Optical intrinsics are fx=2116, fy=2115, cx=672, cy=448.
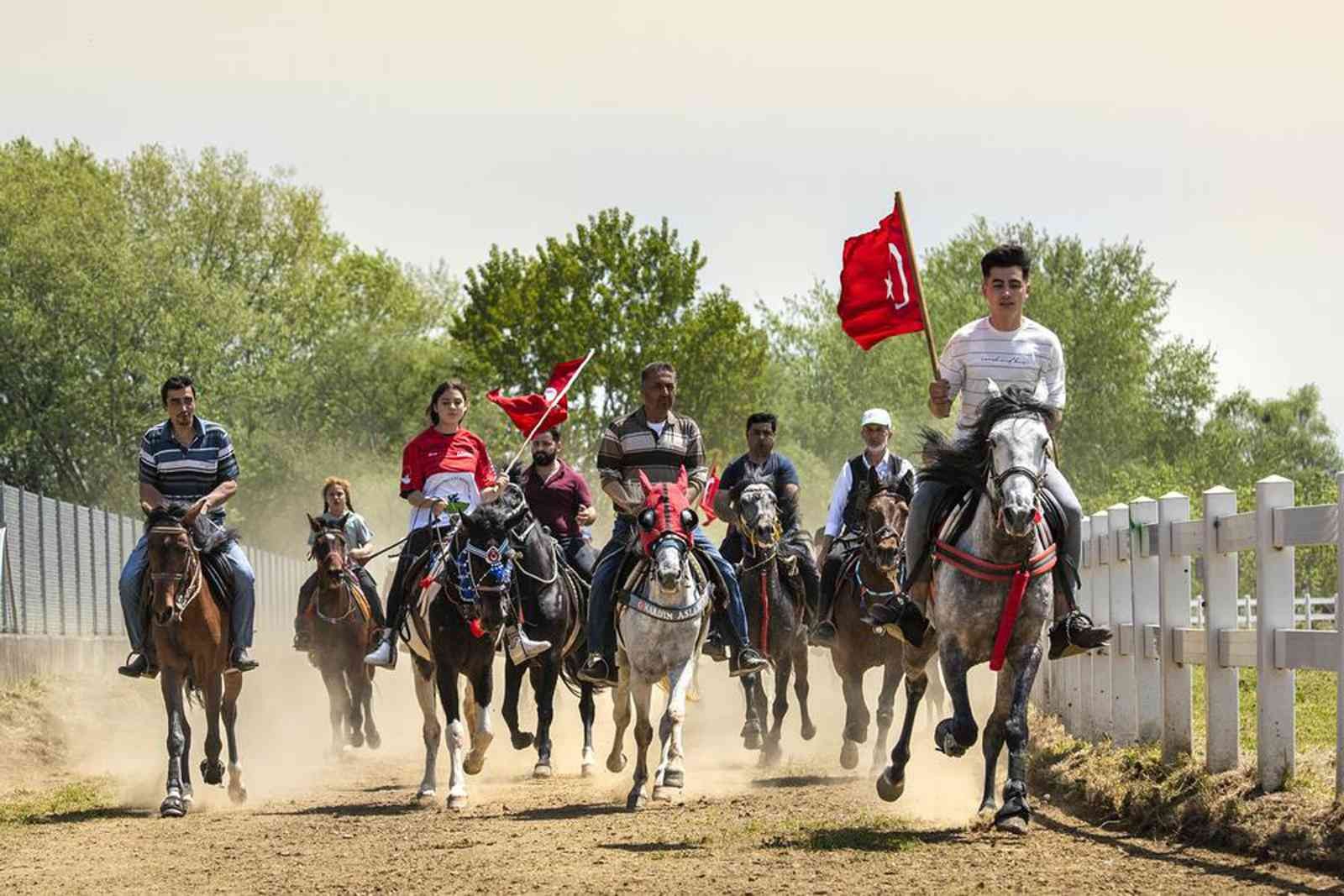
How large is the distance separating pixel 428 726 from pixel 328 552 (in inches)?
226

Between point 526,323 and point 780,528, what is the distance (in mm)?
44826

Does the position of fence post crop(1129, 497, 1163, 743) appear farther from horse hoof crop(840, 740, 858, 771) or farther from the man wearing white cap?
the man wearing white cap

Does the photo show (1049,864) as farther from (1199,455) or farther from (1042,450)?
(1199,455)

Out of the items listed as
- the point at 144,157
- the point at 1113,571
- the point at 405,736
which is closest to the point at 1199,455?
the point at 144,157

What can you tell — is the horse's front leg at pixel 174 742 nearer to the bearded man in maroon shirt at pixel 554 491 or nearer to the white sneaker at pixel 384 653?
the white sneaker at pixel 384 653

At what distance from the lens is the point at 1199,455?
87.4m

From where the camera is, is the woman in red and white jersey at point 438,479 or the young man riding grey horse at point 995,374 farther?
the woman in red and white jersey at point 438,479

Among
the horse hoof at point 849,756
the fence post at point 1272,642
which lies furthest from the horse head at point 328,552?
the fence post at point 1272,642

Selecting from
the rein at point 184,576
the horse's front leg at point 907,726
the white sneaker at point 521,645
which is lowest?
the horse's front leg at point 907,726

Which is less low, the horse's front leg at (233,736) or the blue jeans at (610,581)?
the blue jeans at (610,581)

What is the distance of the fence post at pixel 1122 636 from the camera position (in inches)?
565

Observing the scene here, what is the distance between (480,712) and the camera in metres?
14.9

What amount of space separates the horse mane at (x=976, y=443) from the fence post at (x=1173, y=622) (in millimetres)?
2143

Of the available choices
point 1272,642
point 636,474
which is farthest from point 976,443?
point 636,474
